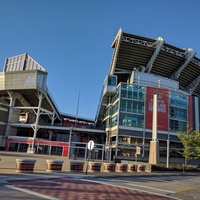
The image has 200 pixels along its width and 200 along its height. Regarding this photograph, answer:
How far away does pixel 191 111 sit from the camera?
6212 cm

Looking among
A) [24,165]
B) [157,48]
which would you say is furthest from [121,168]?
[157,48]

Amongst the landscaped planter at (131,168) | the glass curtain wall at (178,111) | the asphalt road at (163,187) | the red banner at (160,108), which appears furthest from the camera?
the glass curtain wall at (178,111)

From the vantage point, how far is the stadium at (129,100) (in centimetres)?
5681

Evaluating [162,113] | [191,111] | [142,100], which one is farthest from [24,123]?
[191,111]

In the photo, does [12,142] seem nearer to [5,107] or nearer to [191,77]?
[5,107]

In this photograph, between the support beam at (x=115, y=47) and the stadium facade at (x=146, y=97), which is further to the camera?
the support beam at (x=115, y=47)

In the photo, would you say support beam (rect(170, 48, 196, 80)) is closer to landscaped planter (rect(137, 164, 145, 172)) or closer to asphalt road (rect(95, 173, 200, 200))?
landscaped planter (rect(137, 164, 145, 172))

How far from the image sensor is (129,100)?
5809cm

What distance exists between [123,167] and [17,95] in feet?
186

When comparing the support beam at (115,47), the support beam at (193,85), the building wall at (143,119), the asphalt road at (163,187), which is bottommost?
the asphalt road at (163,187)

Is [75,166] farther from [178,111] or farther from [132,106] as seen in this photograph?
[178,111]

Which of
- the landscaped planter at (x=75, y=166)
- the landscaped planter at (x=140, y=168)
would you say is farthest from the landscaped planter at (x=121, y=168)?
the landscaped planter at (x=75, y=166)

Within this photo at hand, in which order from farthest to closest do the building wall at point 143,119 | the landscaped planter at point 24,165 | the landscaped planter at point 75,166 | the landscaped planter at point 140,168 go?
1. the building wall at point 143,119
2. the landscaped planter at point 140,168
3. the landscaped planter at point 75,166
4. the landscaped planter at point 24,165

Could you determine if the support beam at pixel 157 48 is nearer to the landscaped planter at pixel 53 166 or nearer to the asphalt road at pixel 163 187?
the asphalt road at pixel 163 187
